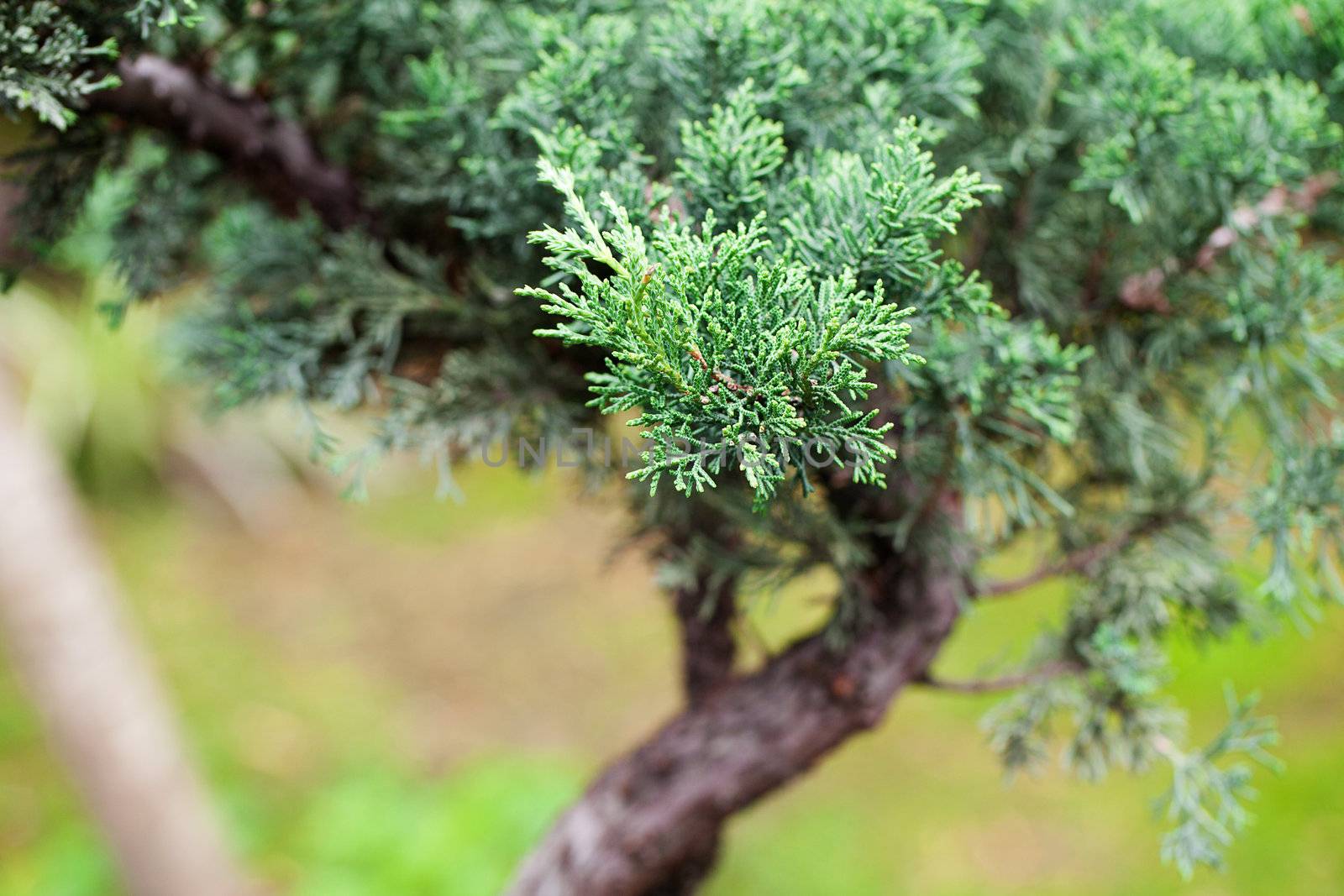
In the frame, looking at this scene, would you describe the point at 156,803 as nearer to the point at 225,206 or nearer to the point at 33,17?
the point at 225,206

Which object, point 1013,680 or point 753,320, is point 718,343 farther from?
point 1013,680

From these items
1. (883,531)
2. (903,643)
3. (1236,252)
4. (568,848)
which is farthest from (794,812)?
(1236,252)

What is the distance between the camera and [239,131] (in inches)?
48.0

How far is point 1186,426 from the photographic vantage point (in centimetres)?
141

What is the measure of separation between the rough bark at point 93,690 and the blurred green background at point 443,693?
0.38 m

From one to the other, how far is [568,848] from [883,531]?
71 centimetres

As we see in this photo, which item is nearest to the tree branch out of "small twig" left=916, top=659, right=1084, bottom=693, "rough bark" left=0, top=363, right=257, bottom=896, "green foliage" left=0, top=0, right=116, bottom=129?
"small twig" left=916, top=659, right=1084, bottom=693

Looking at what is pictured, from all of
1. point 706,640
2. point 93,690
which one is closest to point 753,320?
point 706,640

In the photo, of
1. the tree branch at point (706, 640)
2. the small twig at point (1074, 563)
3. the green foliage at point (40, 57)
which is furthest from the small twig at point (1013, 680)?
the green foliage at point (40, 57)

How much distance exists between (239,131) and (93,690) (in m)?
1.69

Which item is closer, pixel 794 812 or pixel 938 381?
pixel 938 381

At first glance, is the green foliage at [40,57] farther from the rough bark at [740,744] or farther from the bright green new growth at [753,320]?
the rough bark at [740,744]

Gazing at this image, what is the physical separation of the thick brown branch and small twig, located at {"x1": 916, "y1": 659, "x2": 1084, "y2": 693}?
38.6 inches

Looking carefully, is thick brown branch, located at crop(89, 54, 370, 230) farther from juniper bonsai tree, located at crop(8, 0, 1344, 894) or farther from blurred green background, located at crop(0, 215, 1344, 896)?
blurred green background, located at crop(0, 215, 1344, 896)
